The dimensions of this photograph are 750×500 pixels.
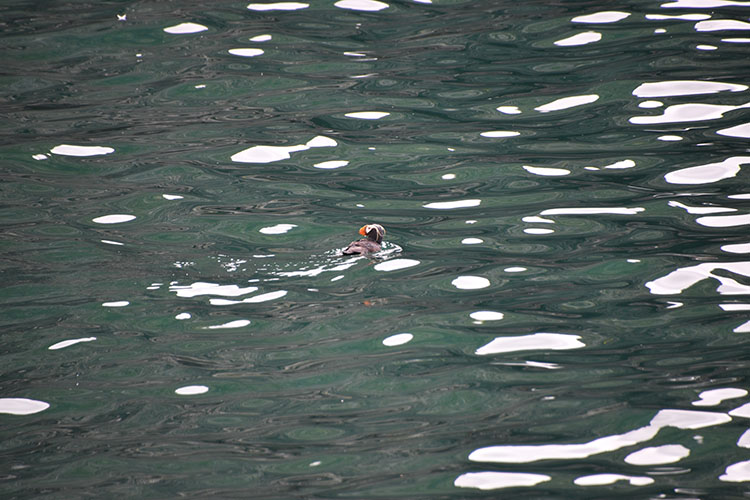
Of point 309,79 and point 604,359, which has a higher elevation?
point 309,79

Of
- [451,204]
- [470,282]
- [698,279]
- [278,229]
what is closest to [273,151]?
[278,229]

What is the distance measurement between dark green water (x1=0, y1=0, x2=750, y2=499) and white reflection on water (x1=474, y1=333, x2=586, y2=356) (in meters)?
0.04

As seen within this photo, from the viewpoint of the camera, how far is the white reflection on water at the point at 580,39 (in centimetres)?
1466

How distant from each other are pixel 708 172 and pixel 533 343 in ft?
15.2

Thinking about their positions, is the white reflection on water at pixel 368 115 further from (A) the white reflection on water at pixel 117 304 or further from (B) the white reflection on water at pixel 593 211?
(A) the white reflection on water at pixel 117 304

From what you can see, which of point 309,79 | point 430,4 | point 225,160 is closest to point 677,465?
point 225,160

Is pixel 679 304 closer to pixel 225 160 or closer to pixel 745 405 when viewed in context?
pixel 745 405

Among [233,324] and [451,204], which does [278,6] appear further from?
[233,324]

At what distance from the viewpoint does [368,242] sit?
9164 millimetres

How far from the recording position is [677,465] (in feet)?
20.0

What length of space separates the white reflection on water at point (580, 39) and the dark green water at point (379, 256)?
4cm

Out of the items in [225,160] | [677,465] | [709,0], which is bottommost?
[677,465]

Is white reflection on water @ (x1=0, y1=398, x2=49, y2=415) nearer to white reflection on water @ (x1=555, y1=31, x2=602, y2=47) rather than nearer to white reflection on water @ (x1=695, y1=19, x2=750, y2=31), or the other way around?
white reflection on water @ (x1=555, y1=31, x2=602, y2=47)

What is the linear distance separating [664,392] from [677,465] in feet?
2.93
